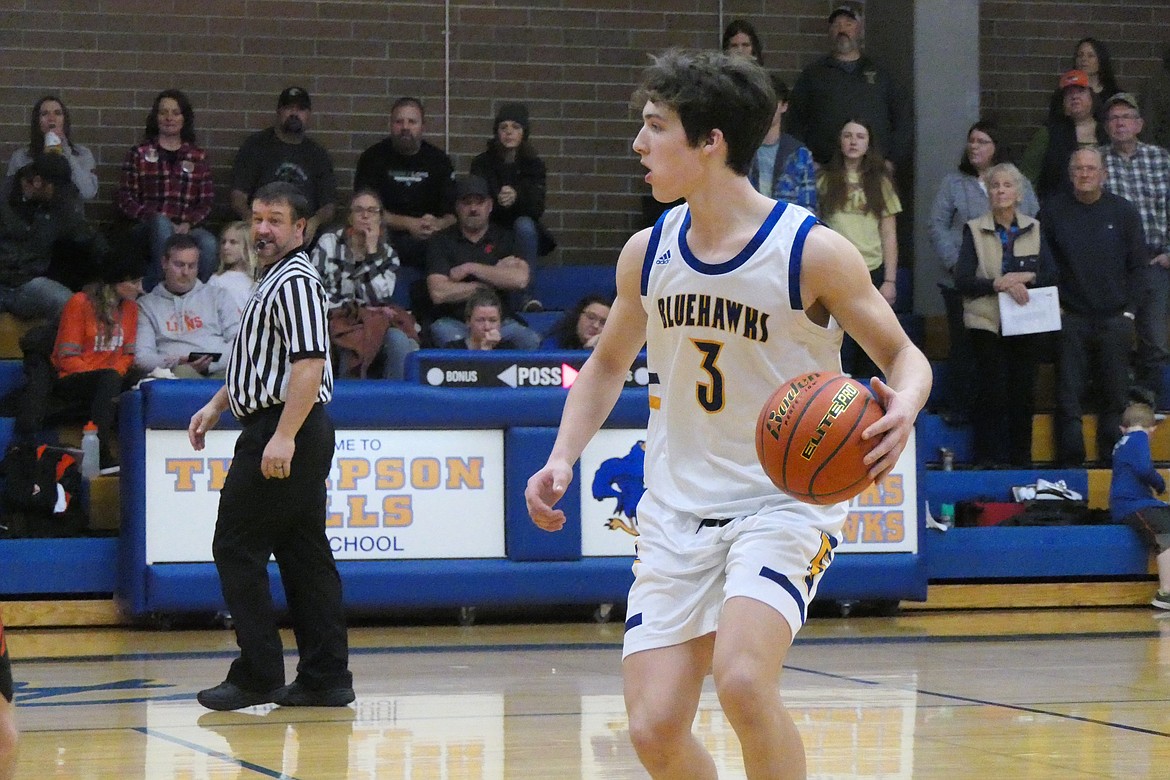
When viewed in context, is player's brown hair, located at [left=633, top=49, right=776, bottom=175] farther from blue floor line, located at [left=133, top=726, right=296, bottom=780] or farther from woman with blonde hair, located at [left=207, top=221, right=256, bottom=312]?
woman with blonde hair, located at [left=207, top=221, right=256, bottom=312]

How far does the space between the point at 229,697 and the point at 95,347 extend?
14.4ft

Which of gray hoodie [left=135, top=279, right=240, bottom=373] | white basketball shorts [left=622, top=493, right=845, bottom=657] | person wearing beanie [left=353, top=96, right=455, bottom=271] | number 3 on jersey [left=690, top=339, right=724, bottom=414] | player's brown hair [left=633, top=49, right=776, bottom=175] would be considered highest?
person wearing beanie [left=353, top=96, right=455, bottom=271]

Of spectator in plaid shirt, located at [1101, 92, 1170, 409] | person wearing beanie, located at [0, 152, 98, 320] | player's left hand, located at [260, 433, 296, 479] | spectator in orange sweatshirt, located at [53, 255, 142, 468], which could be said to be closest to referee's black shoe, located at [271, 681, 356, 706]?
player's left hand, located at [260, 433, 296, 479]

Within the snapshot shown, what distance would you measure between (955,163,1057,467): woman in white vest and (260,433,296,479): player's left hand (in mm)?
6169

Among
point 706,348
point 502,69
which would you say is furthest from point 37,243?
point 706,348

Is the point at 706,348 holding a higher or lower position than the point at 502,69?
lower

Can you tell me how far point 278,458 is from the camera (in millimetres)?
5863

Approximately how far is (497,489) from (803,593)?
5544 mm

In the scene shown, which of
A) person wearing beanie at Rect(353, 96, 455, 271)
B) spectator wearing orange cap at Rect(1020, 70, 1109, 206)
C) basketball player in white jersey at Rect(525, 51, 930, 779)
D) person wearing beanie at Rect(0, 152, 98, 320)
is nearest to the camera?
basketball player in white jersey at Rect(525, 51, 930, 779)

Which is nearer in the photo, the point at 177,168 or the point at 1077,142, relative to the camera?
the point at 177,168

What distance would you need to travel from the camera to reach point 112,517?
30.9ft

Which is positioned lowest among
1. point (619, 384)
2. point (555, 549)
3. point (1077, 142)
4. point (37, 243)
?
point (555, 549)

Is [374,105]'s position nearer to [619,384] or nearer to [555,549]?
[555,549]

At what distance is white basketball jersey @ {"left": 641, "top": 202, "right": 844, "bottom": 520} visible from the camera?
140 inches
